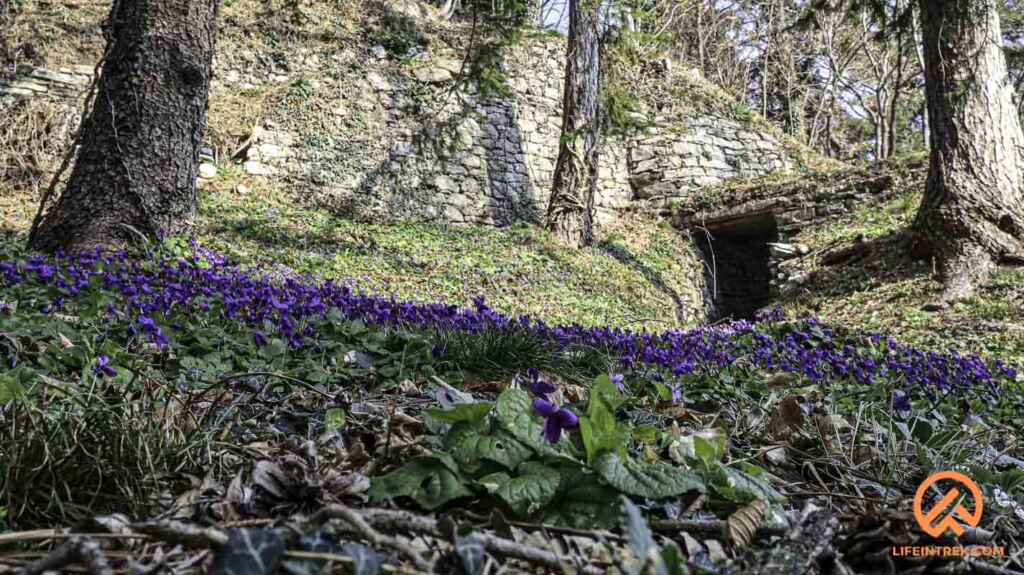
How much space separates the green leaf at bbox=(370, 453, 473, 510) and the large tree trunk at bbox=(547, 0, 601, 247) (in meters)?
9.11

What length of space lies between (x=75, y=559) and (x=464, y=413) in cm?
64

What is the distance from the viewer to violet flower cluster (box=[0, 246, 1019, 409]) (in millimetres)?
2986

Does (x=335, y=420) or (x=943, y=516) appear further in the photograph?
(x=335, y=420)

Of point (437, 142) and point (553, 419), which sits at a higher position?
point (437, 142)

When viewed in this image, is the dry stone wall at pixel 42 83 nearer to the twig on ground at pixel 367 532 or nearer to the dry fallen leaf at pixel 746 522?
the twig on ground at pixel 367 532

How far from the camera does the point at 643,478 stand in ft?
3.75

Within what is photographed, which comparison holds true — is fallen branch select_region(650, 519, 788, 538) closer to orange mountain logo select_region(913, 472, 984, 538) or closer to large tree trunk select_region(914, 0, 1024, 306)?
orange mountain logo select_region(913, 472, 984, 538)

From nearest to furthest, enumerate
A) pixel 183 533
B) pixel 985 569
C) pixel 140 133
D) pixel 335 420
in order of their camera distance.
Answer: pixel 183 533 → pixel 985 569 → pixel 335 420 → pixel 140 133

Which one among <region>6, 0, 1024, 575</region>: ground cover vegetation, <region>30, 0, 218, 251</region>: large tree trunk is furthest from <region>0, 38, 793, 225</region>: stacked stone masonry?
<region>30, 0, 218, 251</region>: large tree trunk

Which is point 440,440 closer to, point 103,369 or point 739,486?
point 739,486

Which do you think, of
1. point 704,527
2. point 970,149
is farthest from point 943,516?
point 970,149

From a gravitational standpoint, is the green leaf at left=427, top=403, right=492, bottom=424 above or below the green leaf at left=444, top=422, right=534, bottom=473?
above

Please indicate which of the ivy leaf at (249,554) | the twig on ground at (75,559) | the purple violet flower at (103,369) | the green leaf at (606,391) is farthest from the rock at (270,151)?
the ivy leaf at (249,554)

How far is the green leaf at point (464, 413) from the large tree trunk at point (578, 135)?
902 cm
